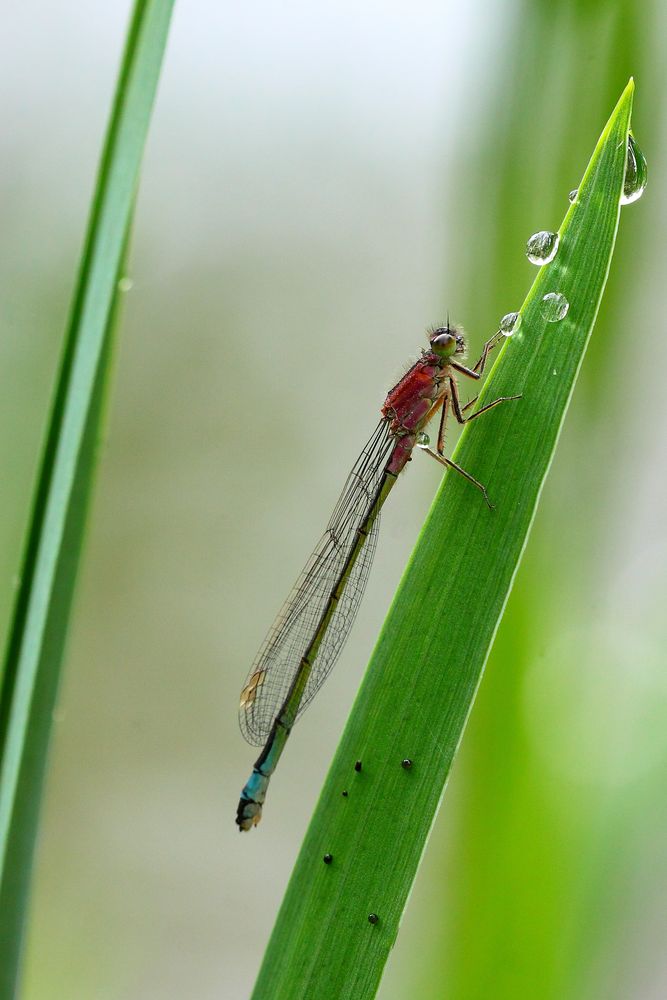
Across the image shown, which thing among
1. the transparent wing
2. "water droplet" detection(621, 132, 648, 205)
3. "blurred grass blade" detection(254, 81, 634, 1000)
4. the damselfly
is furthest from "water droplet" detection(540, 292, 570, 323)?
the transparent wing

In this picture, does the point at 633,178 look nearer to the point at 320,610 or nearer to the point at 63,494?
the point at 63,494

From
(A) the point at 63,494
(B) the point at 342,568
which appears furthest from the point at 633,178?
(B) the point at 342,568

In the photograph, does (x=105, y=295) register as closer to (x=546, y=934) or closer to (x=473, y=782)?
(x=473, y=782)

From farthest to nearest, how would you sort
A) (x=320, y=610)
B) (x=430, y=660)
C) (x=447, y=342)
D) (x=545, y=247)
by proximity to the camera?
(x=320, y=610) → (x=447, y=342) → (x=545, y=247) → (x=430, y=660)

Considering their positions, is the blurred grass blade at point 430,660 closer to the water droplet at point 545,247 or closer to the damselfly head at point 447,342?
the water droplet at point 545,247

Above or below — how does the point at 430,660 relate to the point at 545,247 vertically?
below

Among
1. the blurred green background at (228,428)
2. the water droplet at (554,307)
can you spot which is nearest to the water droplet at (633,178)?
the water droplet at (554,307)
